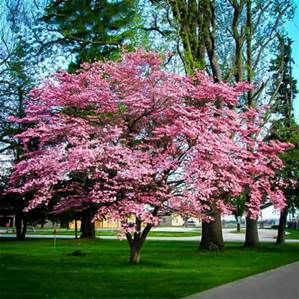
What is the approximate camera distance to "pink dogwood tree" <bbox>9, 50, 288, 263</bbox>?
1672 centimetres

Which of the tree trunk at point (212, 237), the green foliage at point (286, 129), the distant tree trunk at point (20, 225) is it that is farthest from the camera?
the distant tree trunk at point (20, 225)

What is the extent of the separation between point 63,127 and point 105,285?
17.4 feet

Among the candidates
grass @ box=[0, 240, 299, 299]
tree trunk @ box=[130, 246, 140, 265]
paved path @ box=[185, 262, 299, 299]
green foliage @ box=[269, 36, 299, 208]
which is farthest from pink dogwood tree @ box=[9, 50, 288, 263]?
green foliage @ box=[269, 36, 299, 208]

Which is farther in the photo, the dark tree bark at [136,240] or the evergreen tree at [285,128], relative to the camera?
the evergreen tree at [285,128]

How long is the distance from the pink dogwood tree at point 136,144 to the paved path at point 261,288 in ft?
9.15

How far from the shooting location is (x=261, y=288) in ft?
43.7

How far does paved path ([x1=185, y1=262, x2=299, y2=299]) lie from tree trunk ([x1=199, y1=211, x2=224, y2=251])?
493 inches

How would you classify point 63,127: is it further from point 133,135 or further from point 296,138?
point 296,138

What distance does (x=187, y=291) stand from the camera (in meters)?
12.6

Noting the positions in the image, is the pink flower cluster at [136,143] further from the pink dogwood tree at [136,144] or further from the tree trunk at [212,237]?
the tree trunk at [212,237]

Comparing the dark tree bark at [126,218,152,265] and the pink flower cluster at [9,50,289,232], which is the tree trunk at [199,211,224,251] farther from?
the pink flower cluster at [9,50,289,232]

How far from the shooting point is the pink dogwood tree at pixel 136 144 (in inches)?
658

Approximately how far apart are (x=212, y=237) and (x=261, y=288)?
1653 cm

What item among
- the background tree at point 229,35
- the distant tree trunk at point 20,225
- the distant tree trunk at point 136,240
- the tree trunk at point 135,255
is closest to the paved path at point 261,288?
the distant tree trunk at point 136,240
